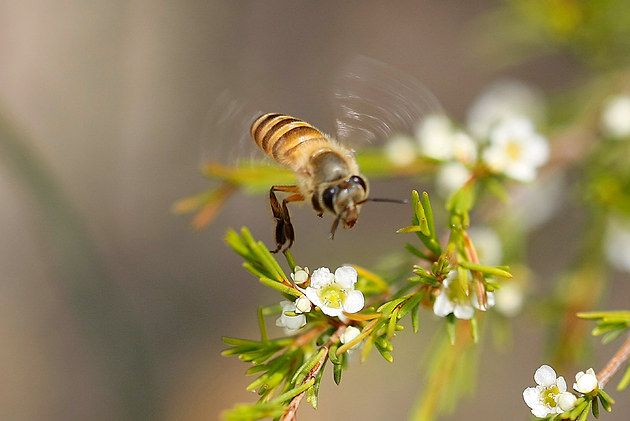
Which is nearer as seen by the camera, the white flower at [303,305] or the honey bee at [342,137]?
the white flower at [303,305]

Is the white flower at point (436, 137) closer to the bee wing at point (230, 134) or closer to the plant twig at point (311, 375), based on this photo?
the bee wing at point (230, 134)

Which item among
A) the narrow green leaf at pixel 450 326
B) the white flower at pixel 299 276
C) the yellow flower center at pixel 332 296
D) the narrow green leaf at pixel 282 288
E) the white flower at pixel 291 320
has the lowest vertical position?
the narrow green leaf at pixel 450 326

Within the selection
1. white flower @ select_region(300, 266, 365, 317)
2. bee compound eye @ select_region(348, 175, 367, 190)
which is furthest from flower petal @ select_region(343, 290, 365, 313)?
bee compound eye @ select_region(348, 175, 367, 190)

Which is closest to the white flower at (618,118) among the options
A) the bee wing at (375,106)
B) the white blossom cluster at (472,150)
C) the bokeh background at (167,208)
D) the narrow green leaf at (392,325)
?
the white blossom cluster at (472,150)

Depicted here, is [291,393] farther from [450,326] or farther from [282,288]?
[450,326]

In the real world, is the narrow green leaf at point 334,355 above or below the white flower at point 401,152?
below

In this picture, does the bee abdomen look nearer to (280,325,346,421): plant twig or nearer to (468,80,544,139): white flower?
(280,325,346,421): plant twig
